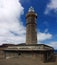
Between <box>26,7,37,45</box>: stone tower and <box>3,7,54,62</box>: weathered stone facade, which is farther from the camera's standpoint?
<box>26,7,37,45</box>: stone tower

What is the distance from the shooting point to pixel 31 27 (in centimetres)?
2584

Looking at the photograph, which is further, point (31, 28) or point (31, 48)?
point (31, 28)

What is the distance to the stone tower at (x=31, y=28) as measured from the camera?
2553cm

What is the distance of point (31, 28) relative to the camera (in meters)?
25.8

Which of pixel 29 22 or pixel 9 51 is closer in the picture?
pixel 9 51

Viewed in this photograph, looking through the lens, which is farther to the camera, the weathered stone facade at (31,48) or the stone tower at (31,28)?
the stone tower at (31,28)

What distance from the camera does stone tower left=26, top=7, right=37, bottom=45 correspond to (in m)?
25.5

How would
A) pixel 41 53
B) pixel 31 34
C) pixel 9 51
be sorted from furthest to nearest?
pixel 31 34 → pixel 9 51 → pixel 41 53

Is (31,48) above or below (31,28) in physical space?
below

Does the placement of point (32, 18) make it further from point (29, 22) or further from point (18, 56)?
point (18, 56)

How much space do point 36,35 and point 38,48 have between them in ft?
25.6

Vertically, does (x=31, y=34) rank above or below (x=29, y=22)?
below

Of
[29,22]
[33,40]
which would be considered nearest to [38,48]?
[33,40]

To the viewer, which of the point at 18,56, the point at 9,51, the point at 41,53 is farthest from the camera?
the point at 9,51
